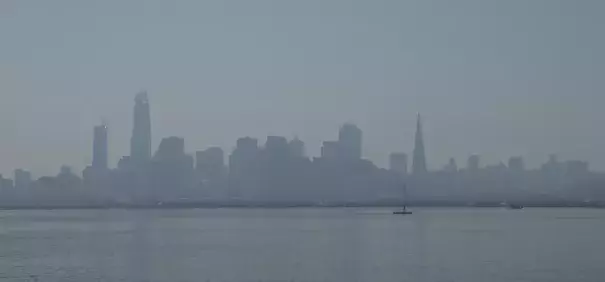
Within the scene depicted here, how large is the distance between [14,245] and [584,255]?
1386 inches

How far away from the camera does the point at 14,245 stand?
57.9 m

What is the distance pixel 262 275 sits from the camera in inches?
1361

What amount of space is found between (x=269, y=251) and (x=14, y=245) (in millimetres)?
19574

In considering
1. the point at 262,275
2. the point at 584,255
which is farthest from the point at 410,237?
the point at 262,275

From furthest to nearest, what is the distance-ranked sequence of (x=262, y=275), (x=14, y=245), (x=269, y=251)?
(x=14, y=245) → (x=269, y=251) → (x=262, y=275)

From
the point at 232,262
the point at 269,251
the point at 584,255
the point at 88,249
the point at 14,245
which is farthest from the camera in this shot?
the point at 14,245

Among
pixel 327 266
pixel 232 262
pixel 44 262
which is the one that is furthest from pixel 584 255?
pixel 44 262

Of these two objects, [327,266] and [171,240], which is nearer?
[327,266]

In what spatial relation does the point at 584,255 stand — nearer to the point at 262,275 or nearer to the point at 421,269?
the point at 421,269

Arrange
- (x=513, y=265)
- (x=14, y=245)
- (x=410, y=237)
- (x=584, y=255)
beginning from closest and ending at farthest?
(x=513, y=265) → (x=584, y=255) → (x=14, y=245) → (x=410, y=237)

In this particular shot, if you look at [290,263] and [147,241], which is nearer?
[290,263]

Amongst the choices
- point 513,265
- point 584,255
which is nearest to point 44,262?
point 513,265

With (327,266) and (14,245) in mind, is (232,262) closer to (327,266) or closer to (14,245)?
(327,266)

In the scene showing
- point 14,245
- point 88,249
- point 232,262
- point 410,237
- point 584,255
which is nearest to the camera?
point 232,262
